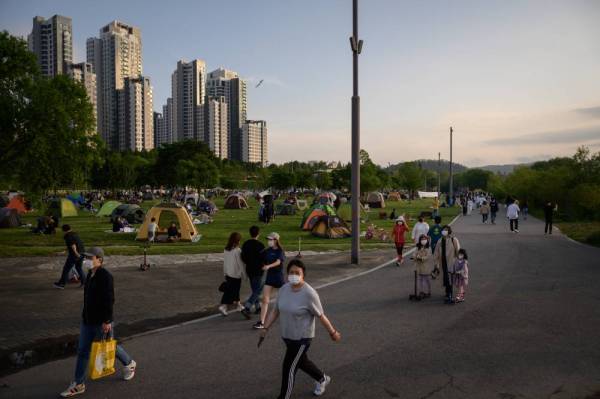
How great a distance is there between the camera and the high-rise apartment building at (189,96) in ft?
607

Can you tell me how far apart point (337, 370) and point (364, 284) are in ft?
20.0

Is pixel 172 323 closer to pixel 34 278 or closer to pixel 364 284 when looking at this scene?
pixel 364 284

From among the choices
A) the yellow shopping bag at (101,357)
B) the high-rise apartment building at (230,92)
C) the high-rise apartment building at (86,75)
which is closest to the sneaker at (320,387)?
the yellow shopping bag at (101,357)

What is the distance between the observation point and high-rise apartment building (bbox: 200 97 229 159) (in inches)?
7156

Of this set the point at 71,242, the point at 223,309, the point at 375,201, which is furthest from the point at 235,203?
the point at 223,309

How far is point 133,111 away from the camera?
162 m

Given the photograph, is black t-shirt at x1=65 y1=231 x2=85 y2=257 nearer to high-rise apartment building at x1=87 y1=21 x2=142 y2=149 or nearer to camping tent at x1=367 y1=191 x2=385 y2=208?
camping tent at x1=367 y1=191 x2=385 y2=208

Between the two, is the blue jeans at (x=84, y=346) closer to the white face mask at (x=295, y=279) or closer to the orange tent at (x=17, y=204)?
the white face mask at (x=295, y=279)

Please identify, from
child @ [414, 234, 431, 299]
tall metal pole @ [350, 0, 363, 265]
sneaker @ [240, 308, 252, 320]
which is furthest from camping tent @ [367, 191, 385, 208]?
sneaker @ [240, 308, 252, 320]

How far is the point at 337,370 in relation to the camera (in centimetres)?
633

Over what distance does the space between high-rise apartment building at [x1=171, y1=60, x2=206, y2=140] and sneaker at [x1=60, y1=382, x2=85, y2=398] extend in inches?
7225

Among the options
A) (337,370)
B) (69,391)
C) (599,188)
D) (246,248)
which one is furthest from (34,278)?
(599,188)

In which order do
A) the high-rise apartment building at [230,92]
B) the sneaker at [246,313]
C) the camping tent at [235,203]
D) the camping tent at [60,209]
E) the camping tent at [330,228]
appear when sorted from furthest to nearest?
the high-rise apartment building at [230,92]
the camping tent at [235,203]
the camping tent at [60,209]
the camping tent at [330,228]
the sneaker at [246,313]

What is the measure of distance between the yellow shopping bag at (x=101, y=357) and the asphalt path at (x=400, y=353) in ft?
0.79
